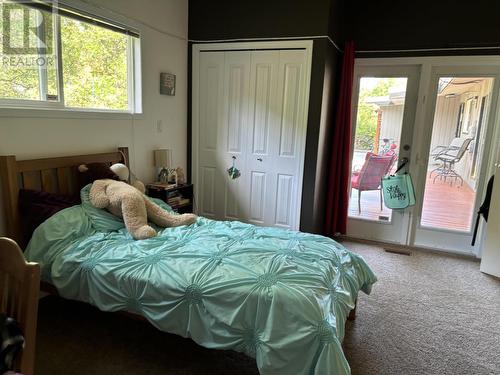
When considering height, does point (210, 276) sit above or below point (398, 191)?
below

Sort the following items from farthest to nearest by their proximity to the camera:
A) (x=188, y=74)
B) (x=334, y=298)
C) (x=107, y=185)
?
(x=188, y=74)
(x=107, y=185)
(x=334, y=298)

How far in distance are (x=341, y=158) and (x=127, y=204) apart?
2.50 meters

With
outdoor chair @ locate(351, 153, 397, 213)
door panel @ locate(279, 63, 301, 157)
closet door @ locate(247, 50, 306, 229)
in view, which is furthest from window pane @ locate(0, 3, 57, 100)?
outdoor chair @ locate(351, 153, 397, 213)

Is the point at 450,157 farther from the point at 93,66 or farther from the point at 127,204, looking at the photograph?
the point at 93,66

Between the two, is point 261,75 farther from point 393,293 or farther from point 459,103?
point 393,293

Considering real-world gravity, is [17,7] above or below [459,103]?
above

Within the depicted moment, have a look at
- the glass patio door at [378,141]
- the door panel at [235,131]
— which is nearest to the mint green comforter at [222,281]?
the door panel at [235,131]

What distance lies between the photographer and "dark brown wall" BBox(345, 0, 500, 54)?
3.58 metres

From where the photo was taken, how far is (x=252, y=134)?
3.92 meters

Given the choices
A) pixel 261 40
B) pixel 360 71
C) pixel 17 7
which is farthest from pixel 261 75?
pixel 17 7

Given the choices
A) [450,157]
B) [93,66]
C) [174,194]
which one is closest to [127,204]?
[174,194]

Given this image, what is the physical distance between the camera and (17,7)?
2369mm

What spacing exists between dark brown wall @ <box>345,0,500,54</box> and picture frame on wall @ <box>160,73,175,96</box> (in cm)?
198

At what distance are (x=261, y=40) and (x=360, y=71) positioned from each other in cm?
119
